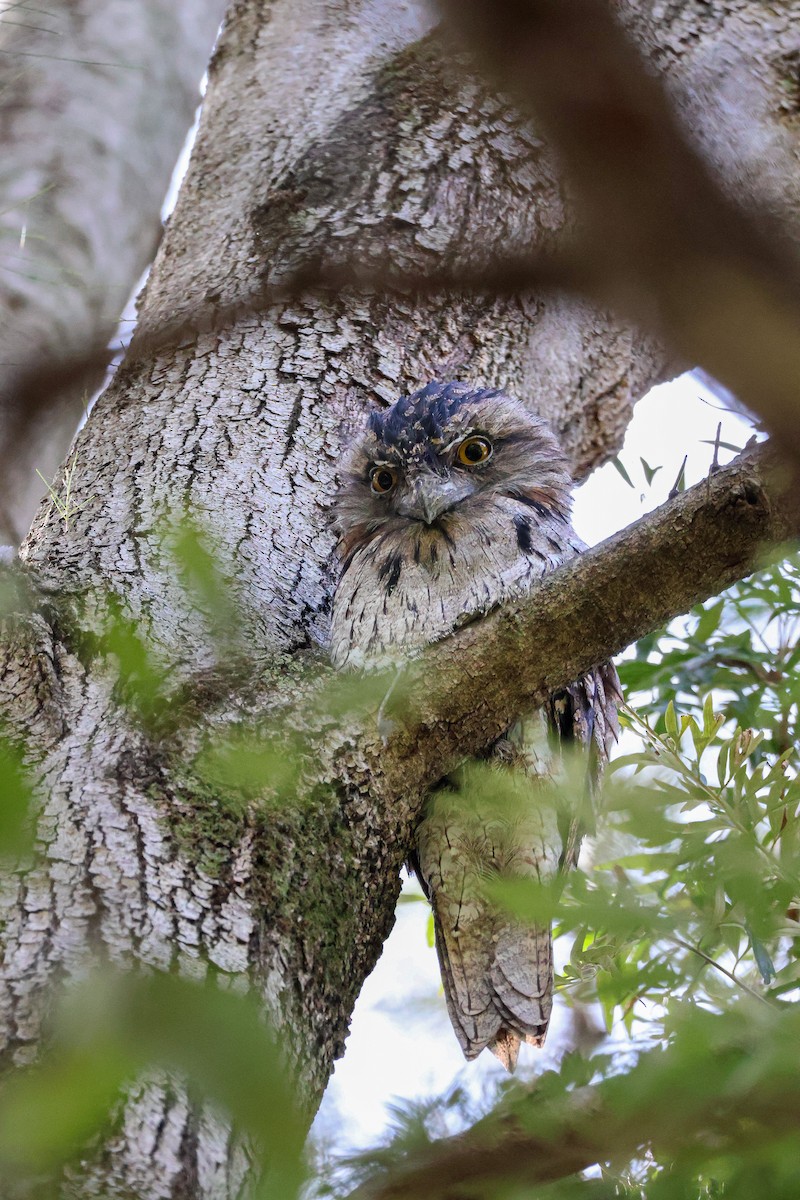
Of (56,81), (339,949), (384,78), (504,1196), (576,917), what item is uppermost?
(56,81)

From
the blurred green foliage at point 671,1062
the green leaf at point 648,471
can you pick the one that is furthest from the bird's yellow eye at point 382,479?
the blurred green foliage at point 671,1062

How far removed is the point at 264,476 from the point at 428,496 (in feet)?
1.28

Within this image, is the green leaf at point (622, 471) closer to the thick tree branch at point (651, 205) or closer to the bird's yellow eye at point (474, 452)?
the bird's yellow eye at point (474, 452)

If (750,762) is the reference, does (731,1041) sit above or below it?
below

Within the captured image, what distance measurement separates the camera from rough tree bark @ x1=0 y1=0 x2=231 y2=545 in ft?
10.1

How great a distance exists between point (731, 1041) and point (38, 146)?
3.43 meters

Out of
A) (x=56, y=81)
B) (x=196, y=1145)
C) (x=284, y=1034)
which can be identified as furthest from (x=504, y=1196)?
(x=56, y=81)

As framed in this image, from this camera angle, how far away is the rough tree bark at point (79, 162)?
3.07 meters

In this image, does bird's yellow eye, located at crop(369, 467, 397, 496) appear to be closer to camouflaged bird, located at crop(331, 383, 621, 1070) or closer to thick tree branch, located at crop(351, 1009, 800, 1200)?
camouflaged bird, located at crop(331, 383, 621, 1070)

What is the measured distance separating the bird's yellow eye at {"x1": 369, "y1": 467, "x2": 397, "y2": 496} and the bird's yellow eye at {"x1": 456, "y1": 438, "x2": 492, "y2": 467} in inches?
7.3

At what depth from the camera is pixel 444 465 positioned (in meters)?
2.67

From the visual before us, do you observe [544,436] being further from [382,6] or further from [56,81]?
[56,81]

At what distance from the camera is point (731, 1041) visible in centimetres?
97

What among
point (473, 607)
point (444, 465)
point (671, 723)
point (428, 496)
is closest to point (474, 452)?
point (444, 465)
